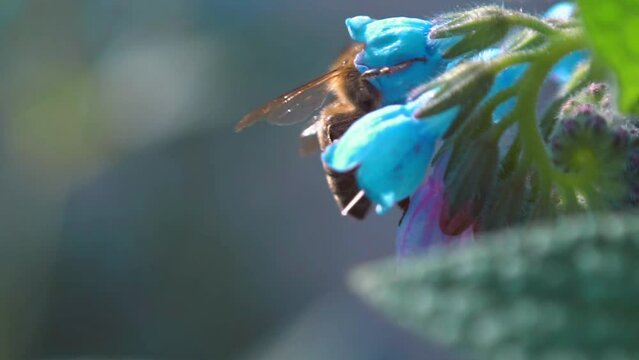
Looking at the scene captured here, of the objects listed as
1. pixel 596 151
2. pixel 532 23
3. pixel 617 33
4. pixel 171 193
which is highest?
pixel 617 33

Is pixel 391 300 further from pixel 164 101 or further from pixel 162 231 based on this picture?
pixel 162 231

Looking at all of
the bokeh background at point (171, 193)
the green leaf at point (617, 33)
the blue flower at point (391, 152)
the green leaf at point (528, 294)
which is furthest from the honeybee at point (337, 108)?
the bokeh background at point (171, 193)

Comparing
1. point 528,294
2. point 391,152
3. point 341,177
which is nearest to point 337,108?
point 341,177

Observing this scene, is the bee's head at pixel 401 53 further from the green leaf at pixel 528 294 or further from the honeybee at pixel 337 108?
the green leaf at pixel 528 294

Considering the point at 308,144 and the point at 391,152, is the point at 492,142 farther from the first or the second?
the point at 308,144

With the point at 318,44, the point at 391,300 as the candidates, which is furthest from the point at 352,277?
the point at 318,44
